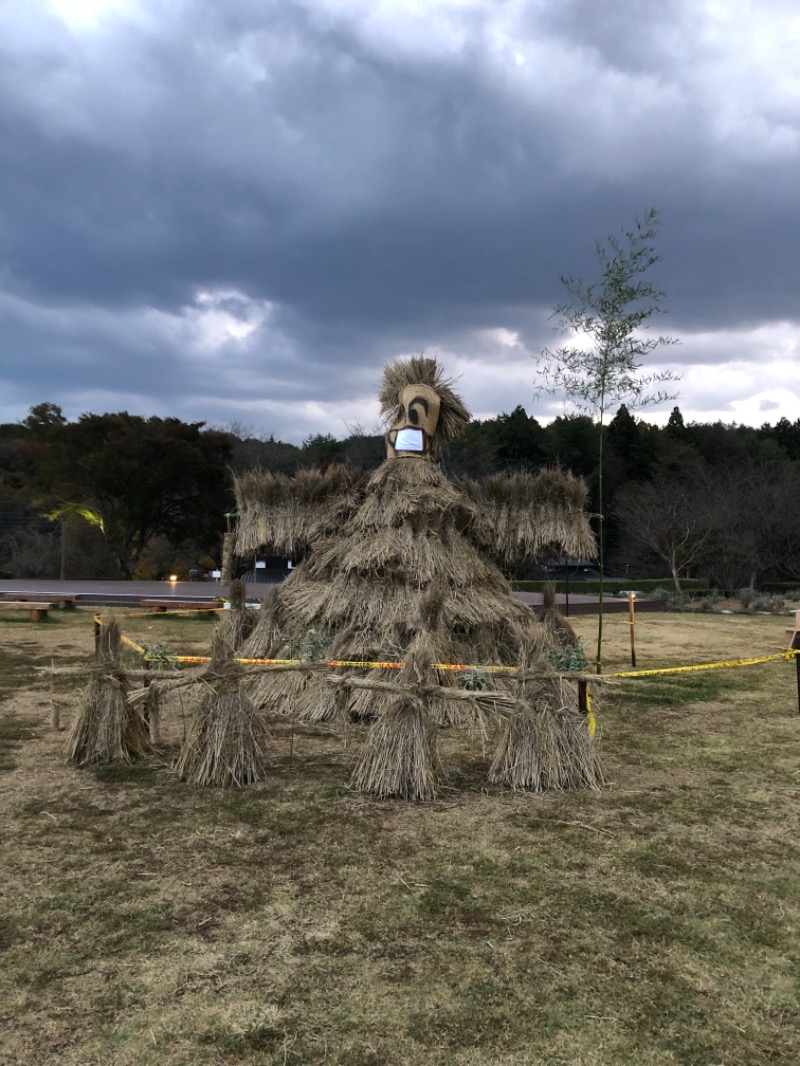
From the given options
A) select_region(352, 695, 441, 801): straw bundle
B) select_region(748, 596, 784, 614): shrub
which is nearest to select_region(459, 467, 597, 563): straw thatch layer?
select_region(352, 695, 441, 801): straw bundle

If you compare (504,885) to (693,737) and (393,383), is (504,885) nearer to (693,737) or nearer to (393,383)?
(693,737)

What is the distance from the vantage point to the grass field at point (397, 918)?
2.62 m

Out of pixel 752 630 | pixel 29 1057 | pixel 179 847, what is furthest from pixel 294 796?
pixel 752 630

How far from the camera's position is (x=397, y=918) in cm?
345

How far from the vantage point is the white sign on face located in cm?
829

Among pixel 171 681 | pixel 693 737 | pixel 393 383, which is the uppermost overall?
pixel 393 383

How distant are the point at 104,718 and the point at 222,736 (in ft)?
3.74

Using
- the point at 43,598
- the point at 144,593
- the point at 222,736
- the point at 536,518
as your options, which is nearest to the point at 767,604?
the point at 536,518

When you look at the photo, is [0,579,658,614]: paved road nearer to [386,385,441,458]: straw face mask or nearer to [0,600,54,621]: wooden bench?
[0,600,54,621]: wooden bench

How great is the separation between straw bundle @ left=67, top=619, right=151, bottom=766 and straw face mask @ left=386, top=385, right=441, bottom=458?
3.77 m

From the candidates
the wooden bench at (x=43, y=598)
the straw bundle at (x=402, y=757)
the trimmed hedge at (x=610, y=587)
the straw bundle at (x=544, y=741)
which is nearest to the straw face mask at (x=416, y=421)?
the straw bundle at (x=544, y=741)

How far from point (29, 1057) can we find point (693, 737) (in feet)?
19.7

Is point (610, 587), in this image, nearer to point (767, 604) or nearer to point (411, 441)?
point (767, 604)

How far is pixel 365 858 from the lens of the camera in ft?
13.5
